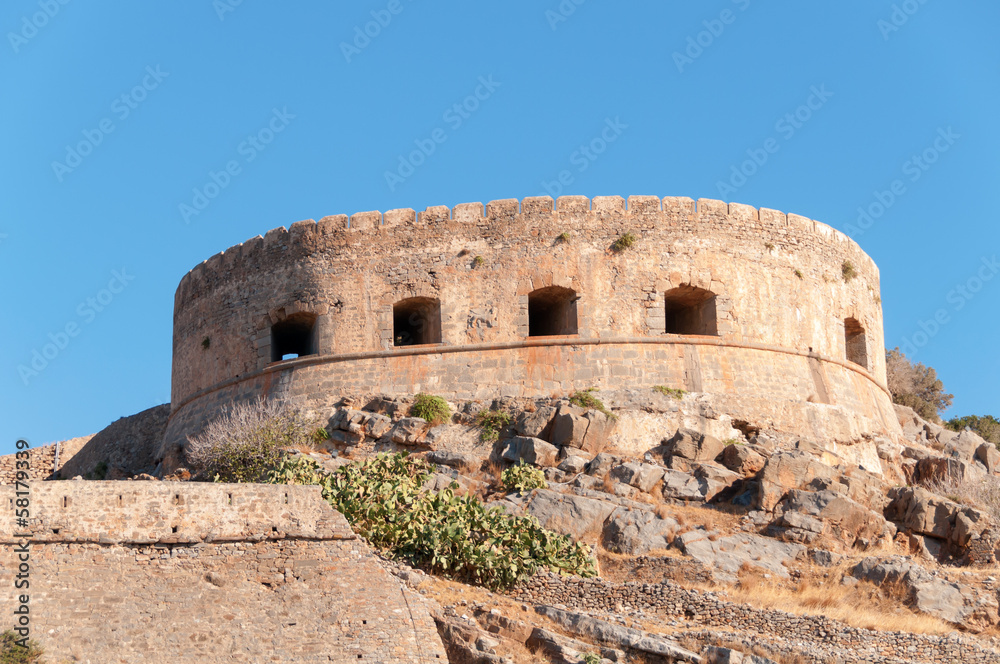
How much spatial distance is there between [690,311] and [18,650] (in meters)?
14.7

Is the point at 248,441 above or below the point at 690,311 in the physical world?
below

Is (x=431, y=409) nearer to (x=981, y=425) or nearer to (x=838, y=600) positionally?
(x=838, y=600)

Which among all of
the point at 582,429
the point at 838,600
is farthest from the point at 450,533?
the point at 838,600

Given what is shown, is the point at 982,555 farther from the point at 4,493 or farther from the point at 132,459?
the point at 132,459

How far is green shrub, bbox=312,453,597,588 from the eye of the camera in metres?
17.2

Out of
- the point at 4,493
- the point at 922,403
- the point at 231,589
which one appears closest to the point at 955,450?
the point at 922,403

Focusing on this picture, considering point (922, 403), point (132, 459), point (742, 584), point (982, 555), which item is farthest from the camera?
point (922, 403)

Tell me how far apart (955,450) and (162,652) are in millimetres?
17101

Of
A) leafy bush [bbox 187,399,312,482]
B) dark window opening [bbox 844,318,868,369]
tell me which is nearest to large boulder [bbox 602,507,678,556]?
leafy bush [bbox 187,399,312,482]

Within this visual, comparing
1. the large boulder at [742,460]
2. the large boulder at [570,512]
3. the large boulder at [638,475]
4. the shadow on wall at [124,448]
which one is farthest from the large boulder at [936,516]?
the shadow on wall at [124,448]

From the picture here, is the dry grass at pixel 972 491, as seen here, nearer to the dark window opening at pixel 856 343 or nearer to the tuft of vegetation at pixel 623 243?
the dark window opening at pixel 856 343

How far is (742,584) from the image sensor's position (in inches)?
724

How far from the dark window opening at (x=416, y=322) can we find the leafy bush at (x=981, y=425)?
1297 cm

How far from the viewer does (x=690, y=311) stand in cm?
2527
